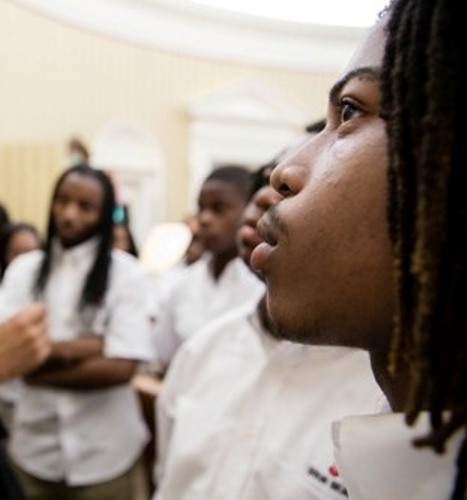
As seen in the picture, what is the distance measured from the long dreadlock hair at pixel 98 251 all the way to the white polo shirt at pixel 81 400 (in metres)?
0.02

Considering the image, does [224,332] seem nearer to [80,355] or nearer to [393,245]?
[80,355]

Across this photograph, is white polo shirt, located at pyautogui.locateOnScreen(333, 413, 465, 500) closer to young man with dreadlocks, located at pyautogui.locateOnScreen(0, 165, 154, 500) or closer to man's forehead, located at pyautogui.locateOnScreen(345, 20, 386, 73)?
man's forehead, located at pyautogui.locateOnScreen(345, 20, 386, 73)

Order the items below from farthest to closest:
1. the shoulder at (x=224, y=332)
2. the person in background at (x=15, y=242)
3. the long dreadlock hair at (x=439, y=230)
Result: the person in background at (x=15, y=242), the shoulder at (x=224, y=332), the long dreadlock hair at (x=439, y=230)

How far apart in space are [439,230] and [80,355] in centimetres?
155

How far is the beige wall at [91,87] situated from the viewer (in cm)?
596

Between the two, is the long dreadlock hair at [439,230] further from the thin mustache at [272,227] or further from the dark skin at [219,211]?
the dark skin at [219,211]

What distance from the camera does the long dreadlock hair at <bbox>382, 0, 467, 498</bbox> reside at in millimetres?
443

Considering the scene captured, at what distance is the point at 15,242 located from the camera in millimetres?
2980

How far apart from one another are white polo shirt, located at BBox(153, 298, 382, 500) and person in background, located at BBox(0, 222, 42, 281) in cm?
173

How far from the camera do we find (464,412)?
0.44 meters

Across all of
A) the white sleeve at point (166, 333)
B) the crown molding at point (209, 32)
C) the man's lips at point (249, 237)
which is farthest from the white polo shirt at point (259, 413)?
the crown molding at point (209, 32)

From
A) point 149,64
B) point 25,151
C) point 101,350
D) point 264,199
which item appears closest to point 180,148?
point 149,64

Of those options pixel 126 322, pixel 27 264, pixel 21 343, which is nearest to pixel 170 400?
pixel 21 343

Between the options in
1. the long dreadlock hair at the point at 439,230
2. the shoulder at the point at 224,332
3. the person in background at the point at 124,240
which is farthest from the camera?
the person in background at the point at 124,240
